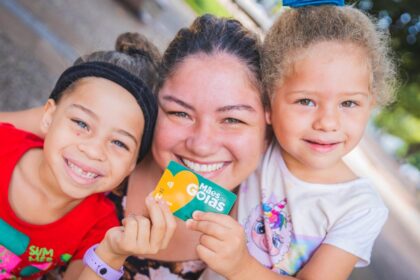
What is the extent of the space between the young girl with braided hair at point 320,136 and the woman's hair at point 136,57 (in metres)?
0.63

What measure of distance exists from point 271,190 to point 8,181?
1356 millimetres

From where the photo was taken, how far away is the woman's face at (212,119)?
2.40 metres

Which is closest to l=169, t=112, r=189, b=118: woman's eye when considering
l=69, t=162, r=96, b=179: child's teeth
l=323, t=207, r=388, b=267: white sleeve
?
l=69, t=162, r=96, b=179: child's teeth

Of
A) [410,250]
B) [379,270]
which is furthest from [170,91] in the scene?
[410,250]

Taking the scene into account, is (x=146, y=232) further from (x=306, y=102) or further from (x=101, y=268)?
(x=306, y=102)

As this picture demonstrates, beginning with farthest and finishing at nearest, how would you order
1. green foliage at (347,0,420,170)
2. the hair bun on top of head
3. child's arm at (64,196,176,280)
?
1. green foliage at (347,0,420,170)
2. the hair bun on top of head
3. child's arm at (64,196,176,280)

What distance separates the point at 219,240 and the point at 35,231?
101 cm

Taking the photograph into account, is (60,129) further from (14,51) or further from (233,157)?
(14,51)

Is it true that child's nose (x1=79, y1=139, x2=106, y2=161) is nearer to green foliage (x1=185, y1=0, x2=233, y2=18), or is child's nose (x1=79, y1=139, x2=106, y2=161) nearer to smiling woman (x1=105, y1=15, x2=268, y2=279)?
smiling woman (x1=105, y1=15, x2=268, y2=279)

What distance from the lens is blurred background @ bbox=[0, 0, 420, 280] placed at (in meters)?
3.73

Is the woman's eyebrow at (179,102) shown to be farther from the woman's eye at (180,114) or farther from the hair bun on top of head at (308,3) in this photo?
the hair bun on top of head at (308,3)

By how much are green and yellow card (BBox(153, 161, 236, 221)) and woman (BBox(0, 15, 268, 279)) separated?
0.94ft

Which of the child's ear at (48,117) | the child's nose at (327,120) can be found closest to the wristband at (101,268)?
the child's ear at (48,117)

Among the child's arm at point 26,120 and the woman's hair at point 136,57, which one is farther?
the child's arm at point 26,120
